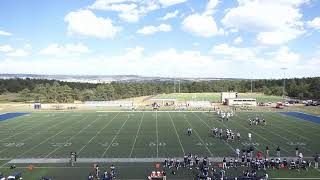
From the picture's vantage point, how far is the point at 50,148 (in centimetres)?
3538

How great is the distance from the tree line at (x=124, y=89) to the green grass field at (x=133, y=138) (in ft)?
162

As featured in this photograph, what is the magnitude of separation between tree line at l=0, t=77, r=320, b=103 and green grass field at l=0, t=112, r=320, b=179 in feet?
162

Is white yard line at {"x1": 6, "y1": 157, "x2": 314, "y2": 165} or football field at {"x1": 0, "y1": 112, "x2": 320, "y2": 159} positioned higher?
football field at {"x1": 0, "y1": 112, "x2": 320, "y2": 159}

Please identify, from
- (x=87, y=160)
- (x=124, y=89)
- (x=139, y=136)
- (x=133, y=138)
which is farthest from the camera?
(x=124, y=89)

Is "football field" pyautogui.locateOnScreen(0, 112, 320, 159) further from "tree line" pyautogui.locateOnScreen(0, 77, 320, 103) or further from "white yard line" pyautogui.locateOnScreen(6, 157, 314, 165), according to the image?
"tree line" pyautogui.locateOnScreen(0, 77, 320, 103)

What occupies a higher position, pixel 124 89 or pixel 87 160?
pixel 124 89

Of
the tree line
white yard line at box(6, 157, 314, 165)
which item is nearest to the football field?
white yard line at box(6, 157, 314, 165)

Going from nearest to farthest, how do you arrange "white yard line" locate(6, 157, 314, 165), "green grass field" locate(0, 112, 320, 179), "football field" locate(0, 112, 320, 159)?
"white yard line" locate(6, 157, 314, 165), "green grass field" locate(0, 112, 320, 179), "football field" locate(0, 112, 320, 159)

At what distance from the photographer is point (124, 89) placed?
13450 centimetres

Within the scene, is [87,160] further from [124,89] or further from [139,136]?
[124,89]

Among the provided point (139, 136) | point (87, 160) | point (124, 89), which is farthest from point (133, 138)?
point (124, 89)

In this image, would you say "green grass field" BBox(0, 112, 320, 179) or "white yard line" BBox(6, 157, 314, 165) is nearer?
"white yard line" BBox(6, 157, 314, 165)

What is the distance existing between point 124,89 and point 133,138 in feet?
312

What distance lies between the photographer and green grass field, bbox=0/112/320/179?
3209 centimetres
